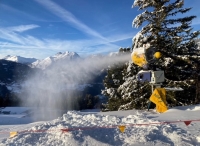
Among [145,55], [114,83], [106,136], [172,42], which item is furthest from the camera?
[114,83]

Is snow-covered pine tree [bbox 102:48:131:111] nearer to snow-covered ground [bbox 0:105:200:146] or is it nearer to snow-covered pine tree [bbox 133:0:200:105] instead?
snow-covered pine tree [bbox 133:0:200:105]

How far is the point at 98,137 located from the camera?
5527 mm

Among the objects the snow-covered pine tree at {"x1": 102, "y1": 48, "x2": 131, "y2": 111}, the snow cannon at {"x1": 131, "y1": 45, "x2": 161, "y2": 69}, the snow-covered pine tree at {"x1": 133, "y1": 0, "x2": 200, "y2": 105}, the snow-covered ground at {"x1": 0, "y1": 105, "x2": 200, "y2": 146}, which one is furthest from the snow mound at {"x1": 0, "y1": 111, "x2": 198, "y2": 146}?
the snow-covered pine tree at {"x1": 102, "y1": 48, "x2": 131, "y2": 111}

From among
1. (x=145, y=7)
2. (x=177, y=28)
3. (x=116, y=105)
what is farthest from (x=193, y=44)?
(x=116, y=105)

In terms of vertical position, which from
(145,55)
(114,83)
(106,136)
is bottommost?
(106,136)

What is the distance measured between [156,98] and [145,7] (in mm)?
9358

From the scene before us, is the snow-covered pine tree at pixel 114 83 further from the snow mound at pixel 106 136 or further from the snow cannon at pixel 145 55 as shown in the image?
the snow mound at pixel 106 136

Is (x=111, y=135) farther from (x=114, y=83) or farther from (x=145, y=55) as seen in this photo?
(x=114, y=83)

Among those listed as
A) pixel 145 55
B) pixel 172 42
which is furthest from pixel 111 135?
pixel 172 42

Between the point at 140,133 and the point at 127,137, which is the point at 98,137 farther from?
the point at 140,133

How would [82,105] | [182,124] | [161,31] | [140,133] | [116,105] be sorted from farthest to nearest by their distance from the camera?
Answer: [82,105] < [116,105] < [161,31] < [182,124] < [140,133]

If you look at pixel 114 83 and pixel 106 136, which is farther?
pixel 114 83

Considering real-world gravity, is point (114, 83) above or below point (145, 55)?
below

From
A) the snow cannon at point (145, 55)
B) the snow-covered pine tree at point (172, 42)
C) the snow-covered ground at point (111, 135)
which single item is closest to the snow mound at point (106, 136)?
the snow-covered ground at point (111, 135)
